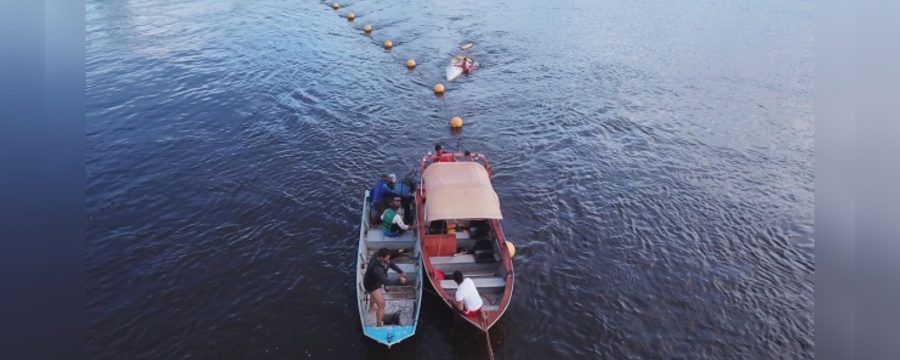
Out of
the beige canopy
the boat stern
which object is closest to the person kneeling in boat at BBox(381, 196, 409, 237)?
the beige canopy

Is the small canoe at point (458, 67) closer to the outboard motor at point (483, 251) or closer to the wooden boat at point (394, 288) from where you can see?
the wooden boat at point (394, 288)

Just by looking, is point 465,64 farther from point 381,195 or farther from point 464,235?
point 464,235

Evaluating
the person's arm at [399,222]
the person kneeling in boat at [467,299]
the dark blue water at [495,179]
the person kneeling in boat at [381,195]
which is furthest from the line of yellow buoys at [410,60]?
the person kneeling in boat at [467,299]

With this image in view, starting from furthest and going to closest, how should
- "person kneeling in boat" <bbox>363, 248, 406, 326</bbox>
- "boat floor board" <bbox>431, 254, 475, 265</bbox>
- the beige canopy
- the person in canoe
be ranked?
the person in canoe
"boat floor board" <bbox>431, 254, 475, 265</bbox>
the beige canopy
"person kneeling in boat" <bbox>363, 248, 406, 326</bbox>

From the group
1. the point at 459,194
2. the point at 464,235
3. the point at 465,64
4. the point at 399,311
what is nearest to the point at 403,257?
the point at 464,235

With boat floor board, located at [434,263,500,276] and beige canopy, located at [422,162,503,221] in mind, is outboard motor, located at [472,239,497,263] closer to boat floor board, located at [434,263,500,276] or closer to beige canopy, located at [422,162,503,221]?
boat floor board, located at [434,263,500,276]

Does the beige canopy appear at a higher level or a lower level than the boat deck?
higher

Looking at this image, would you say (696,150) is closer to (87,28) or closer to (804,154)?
(804,154)
